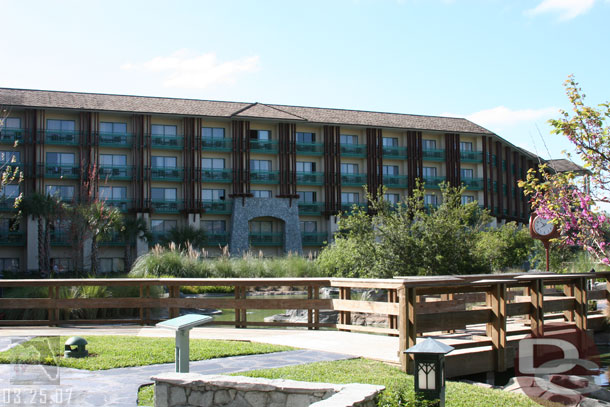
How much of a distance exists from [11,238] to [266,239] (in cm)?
1886

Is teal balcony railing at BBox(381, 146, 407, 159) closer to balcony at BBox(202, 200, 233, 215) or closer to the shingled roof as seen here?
the shingled roof

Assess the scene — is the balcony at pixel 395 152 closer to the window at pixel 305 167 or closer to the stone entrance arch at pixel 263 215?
the window at pixel 305 167

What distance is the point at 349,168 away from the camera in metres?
55.2

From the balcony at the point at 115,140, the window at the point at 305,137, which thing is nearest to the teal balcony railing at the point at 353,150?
the window at the point at 305,137

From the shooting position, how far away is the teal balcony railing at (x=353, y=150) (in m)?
54.4

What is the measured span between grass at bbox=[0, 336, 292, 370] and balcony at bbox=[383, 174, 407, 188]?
149 feet

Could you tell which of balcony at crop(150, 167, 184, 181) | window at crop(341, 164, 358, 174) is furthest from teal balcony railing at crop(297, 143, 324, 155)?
balcony at crop(150, 167, 184, 181)

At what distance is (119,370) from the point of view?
8.52 m

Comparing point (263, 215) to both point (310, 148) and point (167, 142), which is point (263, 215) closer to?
point (310, 148)

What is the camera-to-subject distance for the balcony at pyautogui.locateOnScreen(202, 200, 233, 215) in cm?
5078

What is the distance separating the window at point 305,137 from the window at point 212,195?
7.91 m

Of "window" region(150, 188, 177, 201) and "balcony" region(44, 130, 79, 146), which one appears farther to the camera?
"window" region(150, 188, 177, 201)

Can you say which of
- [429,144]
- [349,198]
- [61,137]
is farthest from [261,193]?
[429,144]

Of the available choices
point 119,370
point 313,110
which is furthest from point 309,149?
point 119,370
